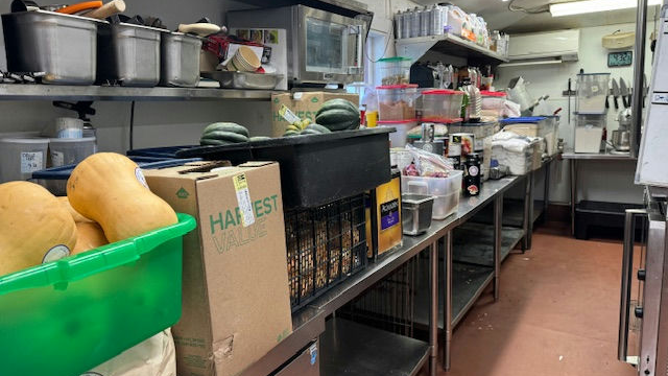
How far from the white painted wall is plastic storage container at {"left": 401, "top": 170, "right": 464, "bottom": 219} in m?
4.09

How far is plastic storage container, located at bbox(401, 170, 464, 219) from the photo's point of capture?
2492 mm

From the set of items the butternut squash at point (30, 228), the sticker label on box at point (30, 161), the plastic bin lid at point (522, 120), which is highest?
the plastic bin lid at point (522, 120)

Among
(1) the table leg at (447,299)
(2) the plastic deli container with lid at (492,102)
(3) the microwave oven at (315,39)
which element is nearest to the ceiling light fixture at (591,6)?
(2) the plastic deli container with lid at (492,102)

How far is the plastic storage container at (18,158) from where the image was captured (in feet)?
4.74

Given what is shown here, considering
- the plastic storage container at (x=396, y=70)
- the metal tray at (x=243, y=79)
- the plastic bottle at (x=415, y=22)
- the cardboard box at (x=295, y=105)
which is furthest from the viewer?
the plastic bottle at (x=415, y=22)

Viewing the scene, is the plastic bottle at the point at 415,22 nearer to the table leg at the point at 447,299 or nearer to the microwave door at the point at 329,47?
the microwave door at the point at 329,47

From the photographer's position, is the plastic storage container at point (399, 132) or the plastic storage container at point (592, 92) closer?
the plastic storage container at point (399, 132)

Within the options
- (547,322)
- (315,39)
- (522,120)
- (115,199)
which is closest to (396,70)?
(315,39)

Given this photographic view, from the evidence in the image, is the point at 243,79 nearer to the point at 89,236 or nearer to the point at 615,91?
the point at 89,236

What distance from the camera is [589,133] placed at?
16.9 ft

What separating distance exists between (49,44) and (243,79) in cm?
81

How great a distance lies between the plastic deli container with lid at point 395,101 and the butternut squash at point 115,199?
2.60 m

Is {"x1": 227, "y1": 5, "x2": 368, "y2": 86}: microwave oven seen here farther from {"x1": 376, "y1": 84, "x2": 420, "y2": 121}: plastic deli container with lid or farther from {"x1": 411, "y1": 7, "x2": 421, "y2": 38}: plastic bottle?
{"x1": 411, "y1": 7, "x2": 421, "y2": 38}: plastic bottle

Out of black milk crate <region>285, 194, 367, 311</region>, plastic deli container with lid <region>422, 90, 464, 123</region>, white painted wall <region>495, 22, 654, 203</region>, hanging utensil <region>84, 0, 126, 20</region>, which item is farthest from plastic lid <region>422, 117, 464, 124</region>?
white painted wall <region>495, 22, 654, 203</region>
